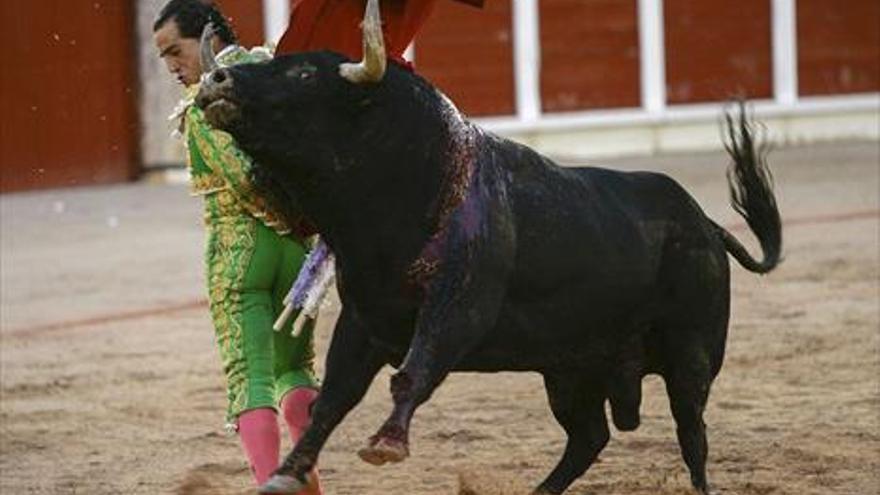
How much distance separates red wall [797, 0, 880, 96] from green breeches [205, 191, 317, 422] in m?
11.1

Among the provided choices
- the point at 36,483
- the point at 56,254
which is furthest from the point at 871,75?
the point at 36,483

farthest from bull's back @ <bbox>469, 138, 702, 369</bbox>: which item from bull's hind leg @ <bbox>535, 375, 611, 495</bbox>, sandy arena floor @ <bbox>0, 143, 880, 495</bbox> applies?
sandy arena floor @ <bbox>0, 143, 880, 495</bbox>

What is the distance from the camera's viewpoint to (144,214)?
39.0 ft

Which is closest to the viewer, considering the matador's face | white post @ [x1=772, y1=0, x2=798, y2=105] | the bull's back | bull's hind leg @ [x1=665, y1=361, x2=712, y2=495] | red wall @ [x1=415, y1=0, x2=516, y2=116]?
the bull's back

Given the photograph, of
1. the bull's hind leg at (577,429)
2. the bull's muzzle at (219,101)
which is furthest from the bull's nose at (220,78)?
the bull's hind leg at (577,429)

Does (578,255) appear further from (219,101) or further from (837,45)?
(837,45)

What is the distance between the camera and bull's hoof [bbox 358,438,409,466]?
3.73 meters

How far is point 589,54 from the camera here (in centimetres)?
1452

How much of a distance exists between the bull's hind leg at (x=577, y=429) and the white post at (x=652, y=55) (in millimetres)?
10108

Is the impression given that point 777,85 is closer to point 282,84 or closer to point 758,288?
point 758,288

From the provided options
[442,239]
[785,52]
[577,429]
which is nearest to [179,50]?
[442,239]

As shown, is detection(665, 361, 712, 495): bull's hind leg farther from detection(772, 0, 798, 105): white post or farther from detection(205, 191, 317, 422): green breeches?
detection(772, 0, 798, 105): white post

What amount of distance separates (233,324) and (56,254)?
20.0 feet

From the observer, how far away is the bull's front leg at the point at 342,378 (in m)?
4.00
